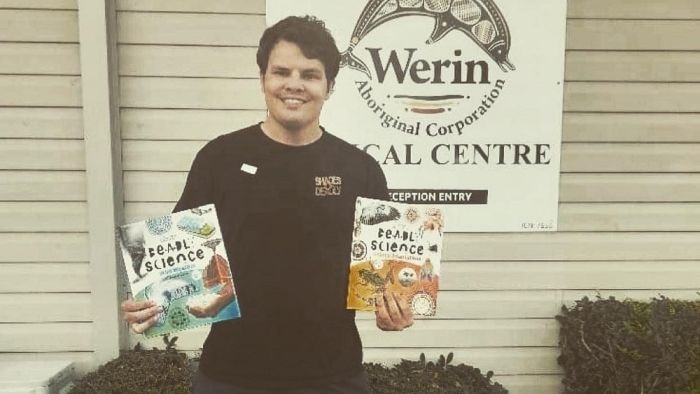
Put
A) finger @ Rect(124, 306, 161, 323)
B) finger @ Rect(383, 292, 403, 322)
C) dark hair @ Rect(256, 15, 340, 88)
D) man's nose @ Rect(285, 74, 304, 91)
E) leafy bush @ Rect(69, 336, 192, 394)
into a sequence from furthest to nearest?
leafy bush @ Rect(69, 336, 192, 394)
dark hair @ Rect(256, 15, 340, 88)
man's nose @ Rect(285, 74, 304, 91)
finger @ Rect(383, 292, 403, 322)
finger @ Rect(124, 306, 161, 323)

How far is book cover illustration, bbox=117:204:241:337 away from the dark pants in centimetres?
32

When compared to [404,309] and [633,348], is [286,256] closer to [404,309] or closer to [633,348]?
[404,309]

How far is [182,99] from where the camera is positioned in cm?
323

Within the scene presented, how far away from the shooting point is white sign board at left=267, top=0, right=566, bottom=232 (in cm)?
318

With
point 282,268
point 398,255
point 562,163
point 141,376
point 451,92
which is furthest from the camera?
point 562,163

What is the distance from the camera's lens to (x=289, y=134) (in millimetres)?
2525

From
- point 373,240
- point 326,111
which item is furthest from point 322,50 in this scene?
point 373,240

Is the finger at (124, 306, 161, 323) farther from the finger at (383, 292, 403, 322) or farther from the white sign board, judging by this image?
the white sign board

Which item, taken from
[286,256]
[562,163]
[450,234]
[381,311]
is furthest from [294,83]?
[562,163]

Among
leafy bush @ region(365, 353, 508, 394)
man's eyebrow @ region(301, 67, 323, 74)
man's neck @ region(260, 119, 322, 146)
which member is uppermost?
man's eyebrow @ region(301, 67, 323, 74)

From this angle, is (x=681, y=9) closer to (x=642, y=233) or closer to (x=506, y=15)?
(x=506, y=15)

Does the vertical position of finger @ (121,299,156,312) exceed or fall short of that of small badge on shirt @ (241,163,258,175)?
it falls short

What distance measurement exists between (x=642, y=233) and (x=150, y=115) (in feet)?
9.23

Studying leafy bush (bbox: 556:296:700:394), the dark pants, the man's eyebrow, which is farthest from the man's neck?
leafy bush (bbox: 556:296:700:394)
